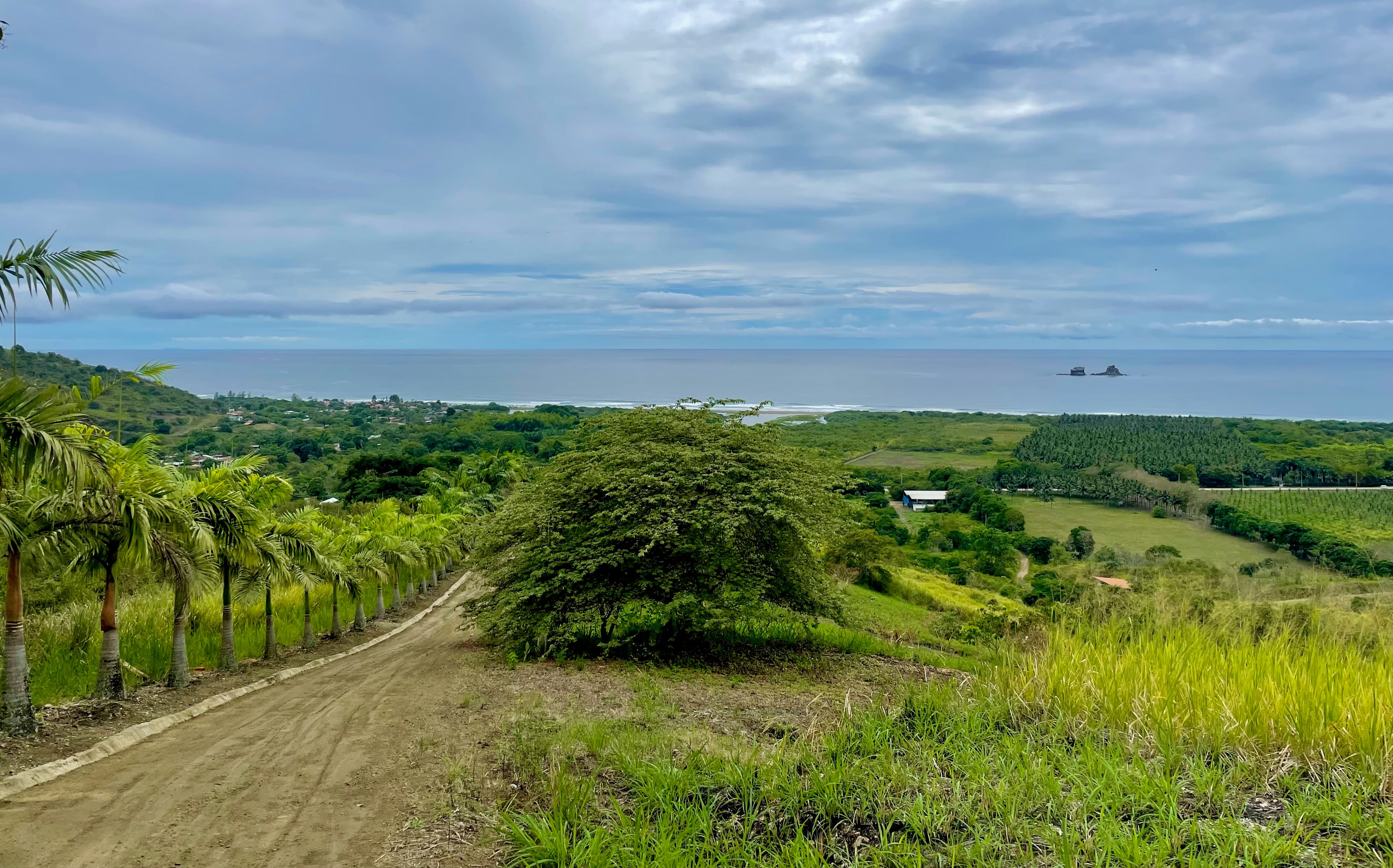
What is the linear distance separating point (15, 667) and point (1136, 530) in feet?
255

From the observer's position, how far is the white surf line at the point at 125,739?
6789 millimetres

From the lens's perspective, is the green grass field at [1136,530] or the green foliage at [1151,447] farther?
the green foliage at [1151,447]

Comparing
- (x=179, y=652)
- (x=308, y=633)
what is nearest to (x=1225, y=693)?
(x=179, y=652)

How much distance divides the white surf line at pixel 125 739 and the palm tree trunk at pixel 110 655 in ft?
2.61

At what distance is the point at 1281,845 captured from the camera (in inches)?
166

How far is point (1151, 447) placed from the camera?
105812 millimetres

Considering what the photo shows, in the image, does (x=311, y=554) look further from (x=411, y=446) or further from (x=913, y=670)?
(x=411, y=446)

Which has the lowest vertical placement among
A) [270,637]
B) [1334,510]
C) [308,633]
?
[1334,510]

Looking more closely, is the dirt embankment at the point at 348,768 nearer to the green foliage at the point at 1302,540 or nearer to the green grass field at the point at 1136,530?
the green foliage at the point at 1302,540

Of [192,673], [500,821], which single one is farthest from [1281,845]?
[192,673]

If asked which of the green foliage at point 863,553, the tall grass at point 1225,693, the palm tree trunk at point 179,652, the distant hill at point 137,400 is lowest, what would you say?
the green foliage at point 863,553

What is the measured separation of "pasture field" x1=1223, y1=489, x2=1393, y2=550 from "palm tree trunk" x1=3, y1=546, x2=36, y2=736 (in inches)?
2874

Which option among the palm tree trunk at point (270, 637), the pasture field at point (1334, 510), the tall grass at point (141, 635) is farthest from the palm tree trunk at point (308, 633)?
the pasture field at point (1334, 510)

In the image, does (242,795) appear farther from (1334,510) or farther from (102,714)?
(1334,510)
